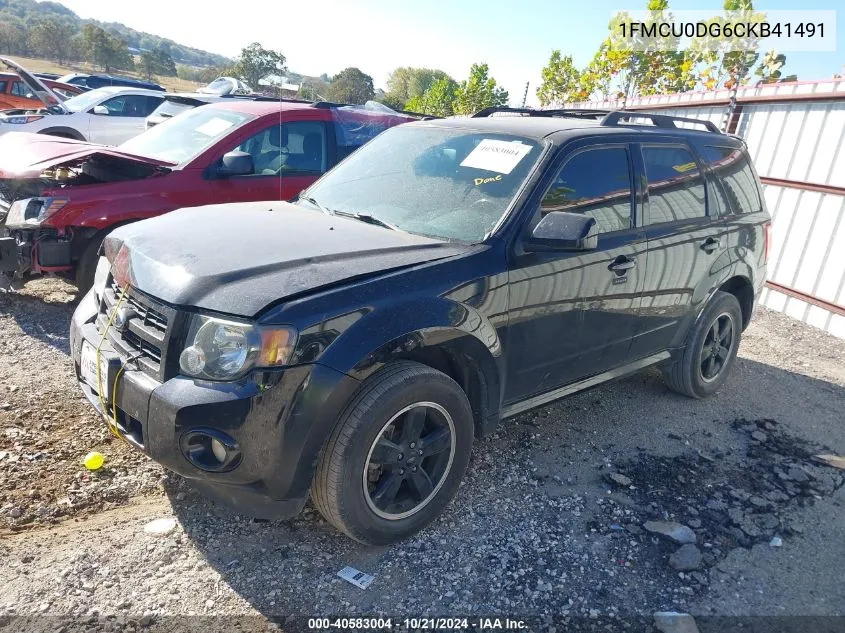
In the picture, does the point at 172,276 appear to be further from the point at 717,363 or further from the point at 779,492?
the point at 717,363

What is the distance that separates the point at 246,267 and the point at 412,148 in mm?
1644

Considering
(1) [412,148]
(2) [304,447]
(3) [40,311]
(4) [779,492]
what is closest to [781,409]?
(4) [779,492]

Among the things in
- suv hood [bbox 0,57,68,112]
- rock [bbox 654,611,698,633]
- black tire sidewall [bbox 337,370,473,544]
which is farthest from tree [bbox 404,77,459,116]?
rock [bbox 654,611,698,633]

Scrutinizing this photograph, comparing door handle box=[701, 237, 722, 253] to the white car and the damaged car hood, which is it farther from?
the white car

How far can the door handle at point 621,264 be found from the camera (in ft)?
11.8

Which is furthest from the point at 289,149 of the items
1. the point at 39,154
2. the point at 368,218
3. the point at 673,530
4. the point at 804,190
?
the point at 804,190

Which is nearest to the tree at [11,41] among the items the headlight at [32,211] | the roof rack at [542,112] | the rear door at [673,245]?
the headlight at [32,211]

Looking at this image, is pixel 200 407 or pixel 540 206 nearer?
pixel 200 407

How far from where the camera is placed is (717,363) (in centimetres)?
497

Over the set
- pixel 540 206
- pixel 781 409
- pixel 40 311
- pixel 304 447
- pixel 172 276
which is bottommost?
pixel 40 311

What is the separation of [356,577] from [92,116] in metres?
11.8

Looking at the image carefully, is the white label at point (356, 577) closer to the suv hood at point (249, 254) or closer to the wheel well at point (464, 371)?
the wheel well at point (464, 371)

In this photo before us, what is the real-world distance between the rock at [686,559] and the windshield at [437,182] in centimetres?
179

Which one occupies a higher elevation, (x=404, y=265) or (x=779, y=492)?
(x=404, y=265)
